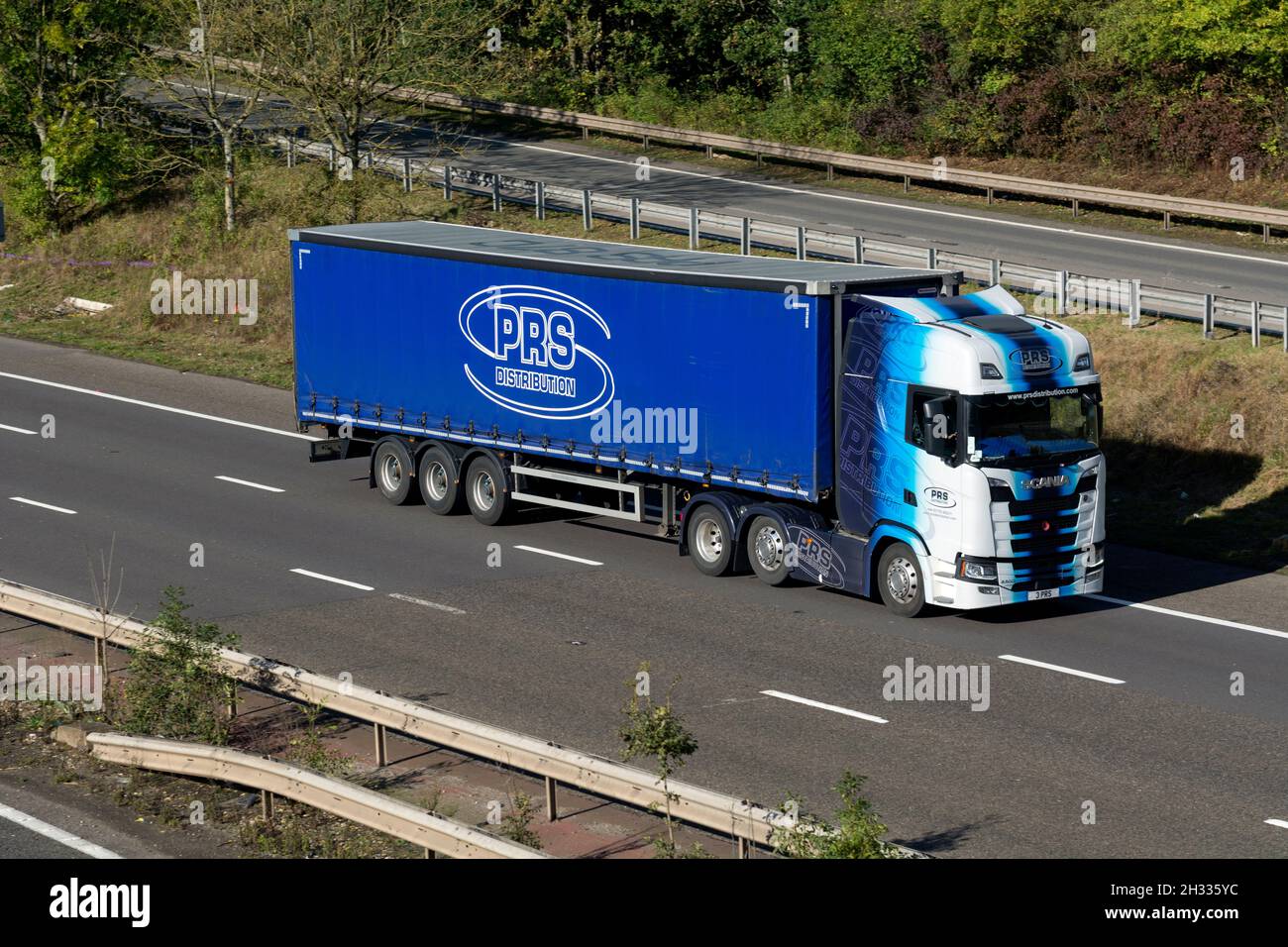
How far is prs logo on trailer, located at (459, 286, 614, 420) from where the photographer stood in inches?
867

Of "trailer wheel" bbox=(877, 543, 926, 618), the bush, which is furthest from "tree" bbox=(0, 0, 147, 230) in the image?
the bush

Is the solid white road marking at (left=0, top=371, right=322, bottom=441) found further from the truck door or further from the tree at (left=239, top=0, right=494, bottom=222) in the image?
the truck door

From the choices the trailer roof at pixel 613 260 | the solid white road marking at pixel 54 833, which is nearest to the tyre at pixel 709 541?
the trailer roof at pixel 613 260

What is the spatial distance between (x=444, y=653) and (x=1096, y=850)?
24.7ft

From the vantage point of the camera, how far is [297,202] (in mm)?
41469

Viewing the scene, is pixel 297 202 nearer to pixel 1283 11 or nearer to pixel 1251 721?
pixel 1283 11

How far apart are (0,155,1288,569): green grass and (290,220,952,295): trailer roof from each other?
5482 mm

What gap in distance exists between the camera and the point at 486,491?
2370 centimetres

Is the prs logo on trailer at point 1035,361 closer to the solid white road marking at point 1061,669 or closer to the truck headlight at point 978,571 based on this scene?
the truck headlight at point 978,571

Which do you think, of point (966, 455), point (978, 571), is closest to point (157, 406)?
point (966, 455)

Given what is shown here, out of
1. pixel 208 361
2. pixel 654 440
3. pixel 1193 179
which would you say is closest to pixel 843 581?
pixel 654 440

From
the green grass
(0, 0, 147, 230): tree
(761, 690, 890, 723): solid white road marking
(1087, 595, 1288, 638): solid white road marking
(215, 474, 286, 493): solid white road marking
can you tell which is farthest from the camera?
(0, 0, 147, 230): tree

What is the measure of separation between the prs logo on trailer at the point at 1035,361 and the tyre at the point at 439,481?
867 cm

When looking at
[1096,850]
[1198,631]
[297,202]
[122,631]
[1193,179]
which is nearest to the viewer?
[1096,850]
